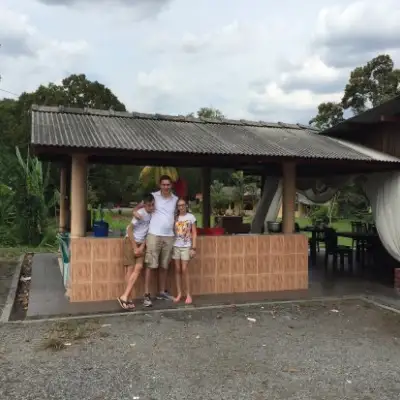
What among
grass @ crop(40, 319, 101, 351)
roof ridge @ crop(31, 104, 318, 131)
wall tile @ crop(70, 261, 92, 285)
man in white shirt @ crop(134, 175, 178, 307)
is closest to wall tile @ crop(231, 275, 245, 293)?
man in white shirt @ crop(134, 175, 178, 307)

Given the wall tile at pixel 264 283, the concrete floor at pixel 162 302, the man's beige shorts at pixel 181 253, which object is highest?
the man's beige shorts at pixel 181 253

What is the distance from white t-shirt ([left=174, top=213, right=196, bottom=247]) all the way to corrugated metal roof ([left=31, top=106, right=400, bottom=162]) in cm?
101

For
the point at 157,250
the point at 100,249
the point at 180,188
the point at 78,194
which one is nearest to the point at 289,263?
the point at 180,188

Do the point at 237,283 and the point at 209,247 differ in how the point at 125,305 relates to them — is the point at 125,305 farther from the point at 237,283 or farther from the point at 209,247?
the point at 237,283

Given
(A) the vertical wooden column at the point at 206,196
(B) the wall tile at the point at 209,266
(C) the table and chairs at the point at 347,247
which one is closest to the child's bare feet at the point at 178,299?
(B) the wall tile at the point at 209,266

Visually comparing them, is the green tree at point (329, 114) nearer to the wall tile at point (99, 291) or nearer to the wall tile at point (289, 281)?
the wall tile at point (289, 281)

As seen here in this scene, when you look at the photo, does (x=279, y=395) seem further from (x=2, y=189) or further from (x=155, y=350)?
(x=2, y=189)

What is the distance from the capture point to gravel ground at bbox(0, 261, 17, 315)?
7.79 meters

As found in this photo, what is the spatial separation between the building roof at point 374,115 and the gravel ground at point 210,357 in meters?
3.47

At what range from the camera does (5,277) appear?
9617mm

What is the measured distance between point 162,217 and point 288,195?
7.87ft

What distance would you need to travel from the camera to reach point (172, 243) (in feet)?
22.7

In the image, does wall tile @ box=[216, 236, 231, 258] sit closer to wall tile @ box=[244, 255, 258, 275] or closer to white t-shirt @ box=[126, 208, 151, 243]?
wall tile @ box=[244, 255, 258, 275]

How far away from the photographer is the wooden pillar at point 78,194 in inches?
274
